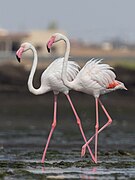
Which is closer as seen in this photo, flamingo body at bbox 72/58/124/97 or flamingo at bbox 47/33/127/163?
flamingo at bbox 47/33/127/163

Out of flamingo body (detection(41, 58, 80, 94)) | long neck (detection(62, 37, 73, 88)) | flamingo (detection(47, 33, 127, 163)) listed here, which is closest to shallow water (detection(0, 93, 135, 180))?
flamingo (detection(47, 33, 127, 163))

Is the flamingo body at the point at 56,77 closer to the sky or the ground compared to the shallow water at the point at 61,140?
closer to the sky

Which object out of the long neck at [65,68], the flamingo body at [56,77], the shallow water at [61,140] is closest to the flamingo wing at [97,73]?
the long neck at [65,68]

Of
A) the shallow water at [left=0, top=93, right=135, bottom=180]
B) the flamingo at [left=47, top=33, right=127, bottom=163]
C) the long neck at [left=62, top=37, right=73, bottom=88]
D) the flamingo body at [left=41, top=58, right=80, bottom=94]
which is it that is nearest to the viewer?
the shallow water at [left=0, top=93, right=135, bottom=180]

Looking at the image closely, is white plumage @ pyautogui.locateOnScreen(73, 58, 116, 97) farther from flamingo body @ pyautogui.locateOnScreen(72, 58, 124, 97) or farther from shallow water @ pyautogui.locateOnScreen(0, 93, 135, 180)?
shallow water @ pyautogui.locateOnScreen(0, 93, 135, 180)

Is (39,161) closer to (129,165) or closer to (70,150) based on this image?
(129,165)

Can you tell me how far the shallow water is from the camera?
17406mm

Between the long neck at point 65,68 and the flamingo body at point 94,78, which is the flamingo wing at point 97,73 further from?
the long neck at point 65,68

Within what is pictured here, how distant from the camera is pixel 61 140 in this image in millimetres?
27094

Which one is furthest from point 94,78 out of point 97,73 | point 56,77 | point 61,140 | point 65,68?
point 61,140

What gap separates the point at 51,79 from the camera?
20969 mm

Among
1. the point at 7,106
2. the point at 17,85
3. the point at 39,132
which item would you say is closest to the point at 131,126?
the point at 39,132

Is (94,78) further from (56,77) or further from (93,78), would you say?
(56,77)

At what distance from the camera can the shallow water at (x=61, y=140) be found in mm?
17406
